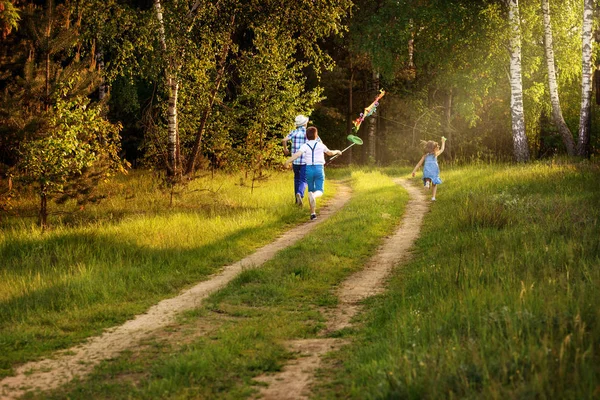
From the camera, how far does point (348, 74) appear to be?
41.9m

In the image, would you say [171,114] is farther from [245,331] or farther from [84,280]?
[245,331]

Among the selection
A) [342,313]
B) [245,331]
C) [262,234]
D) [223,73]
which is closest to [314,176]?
[262,234]

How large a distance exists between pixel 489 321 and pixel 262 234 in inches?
348

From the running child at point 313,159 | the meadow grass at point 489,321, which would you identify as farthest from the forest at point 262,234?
the running child at point 313,159

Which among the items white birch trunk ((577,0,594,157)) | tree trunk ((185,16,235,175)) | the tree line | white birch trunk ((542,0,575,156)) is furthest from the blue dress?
white birch trunk ((542,0,575,156))

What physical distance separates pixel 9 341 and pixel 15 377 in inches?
50.1

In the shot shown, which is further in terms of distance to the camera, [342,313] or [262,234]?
[262,234]

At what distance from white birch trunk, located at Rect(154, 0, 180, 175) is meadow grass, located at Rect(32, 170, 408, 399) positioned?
22.7 feet

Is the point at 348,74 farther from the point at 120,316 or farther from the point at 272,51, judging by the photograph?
the point at 120,316

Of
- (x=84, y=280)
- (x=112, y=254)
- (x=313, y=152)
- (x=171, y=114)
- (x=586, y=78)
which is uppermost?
(x=586, y=78)

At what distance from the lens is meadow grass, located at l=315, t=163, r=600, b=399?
4891mm

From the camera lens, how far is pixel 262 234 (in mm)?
14555

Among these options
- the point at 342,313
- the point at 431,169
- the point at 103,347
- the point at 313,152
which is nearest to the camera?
the point at 103,347

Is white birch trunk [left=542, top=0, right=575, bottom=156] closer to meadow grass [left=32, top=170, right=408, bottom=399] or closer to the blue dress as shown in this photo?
the blue dress
